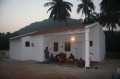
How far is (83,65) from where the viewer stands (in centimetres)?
1379

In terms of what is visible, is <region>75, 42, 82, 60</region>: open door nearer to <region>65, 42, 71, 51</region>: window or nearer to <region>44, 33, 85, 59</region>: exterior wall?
<region>44, 33, 85, 59</region>: exterior wall

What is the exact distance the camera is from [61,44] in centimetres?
1928

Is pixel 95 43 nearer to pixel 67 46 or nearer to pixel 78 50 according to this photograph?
pixel 78 50

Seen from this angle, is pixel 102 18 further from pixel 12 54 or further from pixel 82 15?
pixel 12 54

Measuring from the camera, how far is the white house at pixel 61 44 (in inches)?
664

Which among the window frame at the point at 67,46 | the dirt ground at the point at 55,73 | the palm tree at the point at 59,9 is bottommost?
the dirt ground at the point at 55,73

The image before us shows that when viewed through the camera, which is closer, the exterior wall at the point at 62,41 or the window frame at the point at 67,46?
the exterior wall at the point at 62,41

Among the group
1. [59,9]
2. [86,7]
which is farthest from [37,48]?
[86,7]

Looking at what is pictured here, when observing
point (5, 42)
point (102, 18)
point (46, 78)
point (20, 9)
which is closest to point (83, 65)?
point (46, 78)

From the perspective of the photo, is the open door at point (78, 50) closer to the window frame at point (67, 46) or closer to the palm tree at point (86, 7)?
the window frame at point (67, 46)

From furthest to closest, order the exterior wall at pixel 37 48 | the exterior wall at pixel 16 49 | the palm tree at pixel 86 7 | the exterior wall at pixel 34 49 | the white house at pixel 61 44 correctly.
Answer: the palm tree at pixel 86 7 → the exterior wall at pixel 16 49 → the exterior wall at pixel 34 49 → the exterior wall at pixel 37 48 → the white house at pixel 61 44

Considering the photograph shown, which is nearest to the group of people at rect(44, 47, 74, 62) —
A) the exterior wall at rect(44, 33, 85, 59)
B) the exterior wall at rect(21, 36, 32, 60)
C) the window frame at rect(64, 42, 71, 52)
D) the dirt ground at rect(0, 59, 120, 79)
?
the exterior wall at rect(44, 33, 85, 59)

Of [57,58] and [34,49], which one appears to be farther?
[34,49]

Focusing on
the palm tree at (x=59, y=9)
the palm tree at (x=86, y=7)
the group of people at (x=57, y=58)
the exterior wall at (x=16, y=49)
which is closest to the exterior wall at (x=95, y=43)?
the group of people at (x=57, y=58)
